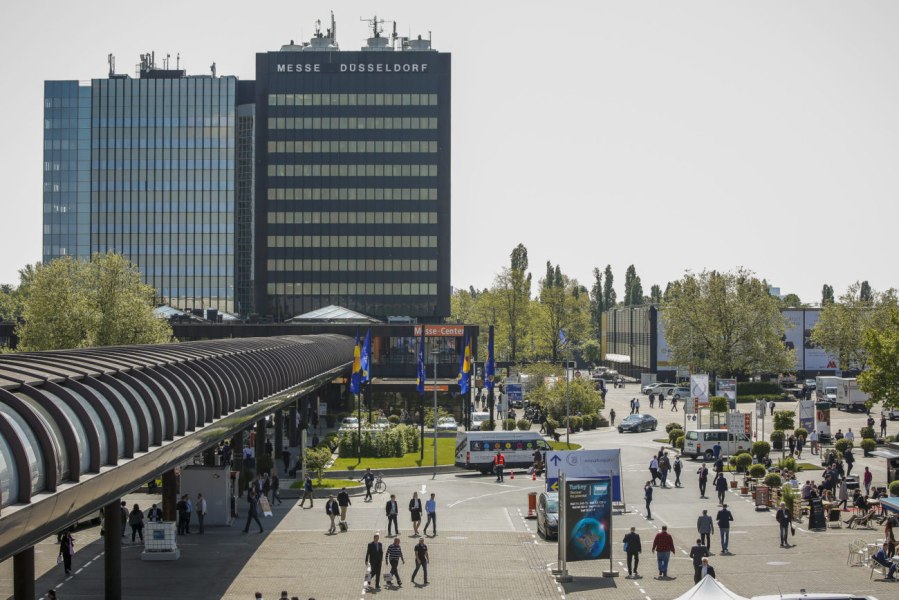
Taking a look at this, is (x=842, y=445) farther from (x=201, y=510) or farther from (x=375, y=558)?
(x=375, y=558)

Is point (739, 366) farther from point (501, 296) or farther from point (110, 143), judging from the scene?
point (110, 143)

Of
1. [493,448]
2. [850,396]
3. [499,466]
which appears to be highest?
[850,396]

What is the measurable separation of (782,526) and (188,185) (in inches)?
4651

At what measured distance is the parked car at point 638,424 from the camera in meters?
74.8

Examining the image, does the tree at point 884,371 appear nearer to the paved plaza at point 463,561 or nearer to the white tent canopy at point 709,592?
the paved plaza at point 463,561

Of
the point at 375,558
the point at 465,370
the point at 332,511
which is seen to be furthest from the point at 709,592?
the point at 465,370

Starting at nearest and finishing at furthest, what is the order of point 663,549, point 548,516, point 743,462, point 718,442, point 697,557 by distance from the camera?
point 697,557 < point 663,549 < point 548,516 < point 743,462 < point 718,442

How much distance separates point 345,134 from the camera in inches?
4791

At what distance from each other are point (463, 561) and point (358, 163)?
9227cm

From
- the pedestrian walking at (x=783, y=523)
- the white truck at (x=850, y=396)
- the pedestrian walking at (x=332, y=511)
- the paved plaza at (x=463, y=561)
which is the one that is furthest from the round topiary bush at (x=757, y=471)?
the white truck at (x=850, y=396)

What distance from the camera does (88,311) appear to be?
71.0 metres

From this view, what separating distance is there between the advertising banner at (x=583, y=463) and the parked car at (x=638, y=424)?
3809 cm

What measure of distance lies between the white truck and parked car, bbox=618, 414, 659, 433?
19543 mm

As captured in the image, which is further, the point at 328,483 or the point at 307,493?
the point at 328,483
